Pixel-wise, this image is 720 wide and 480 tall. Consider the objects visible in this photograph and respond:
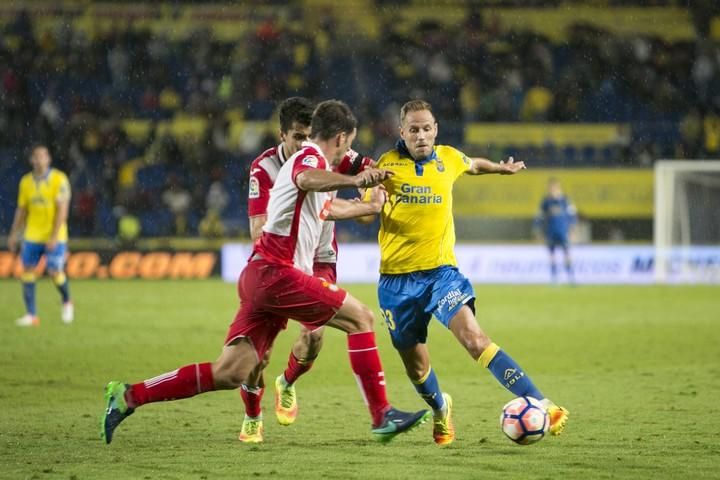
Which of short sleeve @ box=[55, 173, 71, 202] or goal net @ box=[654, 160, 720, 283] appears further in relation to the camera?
goal net @ box=[654, 160, 720, 283]

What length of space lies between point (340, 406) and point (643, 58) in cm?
2505

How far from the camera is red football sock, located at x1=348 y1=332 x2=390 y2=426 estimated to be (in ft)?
22.0

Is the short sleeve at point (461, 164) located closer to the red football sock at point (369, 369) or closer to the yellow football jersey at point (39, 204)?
the red football sock at point (369, 369)

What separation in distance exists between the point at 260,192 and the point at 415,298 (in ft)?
4.24

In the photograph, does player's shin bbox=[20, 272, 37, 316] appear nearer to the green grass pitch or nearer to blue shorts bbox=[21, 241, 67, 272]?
blue shorts bbox=[21, 241, 67, 272]

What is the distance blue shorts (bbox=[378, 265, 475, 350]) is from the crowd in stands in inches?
770

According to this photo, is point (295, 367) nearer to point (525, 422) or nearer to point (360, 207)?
point (360, 207)

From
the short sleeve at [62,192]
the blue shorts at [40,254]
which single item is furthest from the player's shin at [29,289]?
the short sleeve at [62,192]

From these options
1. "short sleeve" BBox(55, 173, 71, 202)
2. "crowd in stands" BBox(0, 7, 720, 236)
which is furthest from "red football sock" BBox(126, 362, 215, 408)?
"crowd in stands" BBox(0, 7, 720, 236)

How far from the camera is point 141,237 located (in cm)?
2642

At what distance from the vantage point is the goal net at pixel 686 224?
25.2m

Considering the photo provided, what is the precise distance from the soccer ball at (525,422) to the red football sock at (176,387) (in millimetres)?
1713

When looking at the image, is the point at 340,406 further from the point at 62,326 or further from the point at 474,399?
the point at 62,326

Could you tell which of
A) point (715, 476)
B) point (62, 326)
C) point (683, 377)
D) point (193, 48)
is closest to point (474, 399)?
point (683, 377)
